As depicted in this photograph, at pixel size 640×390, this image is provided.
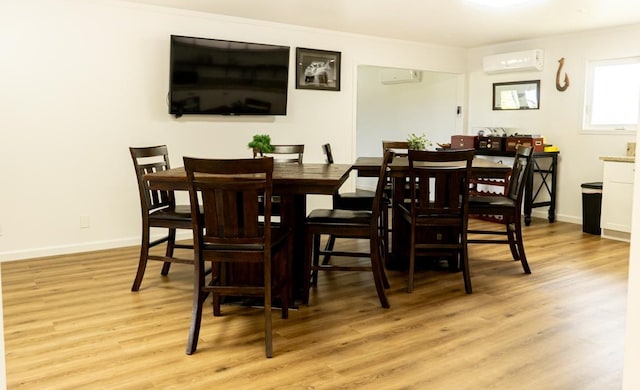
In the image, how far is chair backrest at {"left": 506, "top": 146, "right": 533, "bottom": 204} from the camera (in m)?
4.01

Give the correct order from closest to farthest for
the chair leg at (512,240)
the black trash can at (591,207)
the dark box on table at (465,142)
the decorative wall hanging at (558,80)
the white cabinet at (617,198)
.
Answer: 1. the chair leg at (512,240)
2. the white cabinet at (617,198)
3. the black trash can at (591,207)
4. the decorative wall hanging at (558,80)
5. the dark box on table at (465,142)

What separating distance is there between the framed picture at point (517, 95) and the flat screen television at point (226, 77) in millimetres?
3121

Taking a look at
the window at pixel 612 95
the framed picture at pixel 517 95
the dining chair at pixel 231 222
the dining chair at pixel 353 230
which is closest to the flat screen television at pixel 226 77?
the dining chair at pixel 353 230

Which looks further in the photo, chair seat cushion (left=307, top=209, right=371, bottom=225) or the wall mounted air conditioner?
the wall mounted air conditioner

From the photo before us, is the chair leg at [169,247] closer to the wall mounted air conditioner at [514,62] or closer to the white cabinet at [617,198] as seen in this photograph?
the white cabinet at [617,198]

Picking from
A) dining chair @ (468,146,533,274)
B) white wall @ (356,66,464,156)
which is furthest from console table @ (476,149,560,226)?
dining chair @ (468,146,533,274)

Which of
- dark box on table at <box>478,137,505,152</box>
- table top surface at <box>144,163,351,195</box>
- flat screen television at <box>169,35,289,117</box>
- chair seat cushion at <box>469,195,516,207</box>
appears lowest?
chair seat cushion at <box>469,195,516,207</box>

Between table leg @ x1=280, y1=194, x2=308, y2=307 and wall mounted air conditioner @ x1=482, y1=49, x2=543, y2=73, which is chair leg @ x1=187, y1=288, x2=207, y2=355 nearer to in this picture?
table leg @ x1=280, y1=194, x2=308, y2=307

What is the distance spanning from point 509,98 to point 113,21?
16.2 ft

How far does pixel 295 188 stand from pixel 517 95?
5000 mm

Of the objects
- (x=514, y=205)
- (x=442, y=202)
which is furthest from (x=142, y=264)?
(x=514, y=205)

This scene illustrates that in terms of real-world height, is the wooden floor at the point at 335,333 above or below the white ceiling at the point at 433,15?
below

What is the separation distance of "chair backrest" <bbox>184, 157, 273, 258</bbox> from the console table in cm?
451

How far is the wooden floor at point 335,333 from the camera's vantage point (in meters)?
2.35
